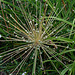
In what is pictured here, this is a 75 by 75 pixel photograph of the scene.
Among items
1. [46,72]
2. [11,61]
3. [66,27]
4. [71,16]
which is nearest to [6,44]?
[11,61]

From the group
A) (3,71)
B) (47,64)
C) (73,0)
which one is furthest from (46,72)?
(73,0)

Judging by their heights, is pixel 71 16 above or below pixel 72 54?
above

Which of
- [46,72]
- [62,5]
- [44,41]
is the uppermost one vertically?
[62,5]

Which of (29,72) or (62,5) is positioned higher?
(62,5)

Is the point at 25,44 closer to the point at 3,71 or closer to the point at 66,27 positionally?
the point at 3,71

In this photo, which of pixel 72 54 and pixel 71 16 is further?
pixel 71 16

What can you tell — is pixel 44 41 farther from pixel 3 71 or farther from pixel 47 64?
pixel 3 71

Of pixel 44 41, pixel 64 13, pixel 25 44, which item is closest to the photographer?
pixel 44 41

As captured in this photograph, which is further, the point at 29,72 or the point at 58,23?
the point at 58,23

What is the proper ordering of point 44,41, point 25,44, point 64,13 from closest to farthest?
point 44,41
point 25,44
point 64,13
